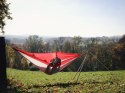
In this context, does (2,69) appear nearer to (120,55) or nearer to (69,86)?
(69,86)

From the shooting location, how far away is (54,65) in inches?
483

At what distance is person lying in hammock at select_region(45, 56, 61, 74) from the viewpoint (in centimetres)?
1222

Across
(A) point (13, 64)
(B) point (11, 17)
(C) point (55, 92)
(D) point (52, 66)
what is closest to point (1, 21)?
(B) point (11, 17)

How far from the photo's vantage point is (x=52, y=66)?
1227 centimetres

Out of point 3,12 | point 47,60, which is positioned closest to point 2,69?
point 47,60

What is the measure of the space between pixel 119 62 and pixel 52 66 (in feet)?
149

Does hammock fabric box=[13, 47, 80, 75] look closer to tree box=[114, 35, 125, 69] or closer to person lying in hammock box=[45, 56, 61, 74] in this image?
A: person lying in hammock box=[45, 56, 61, 74]

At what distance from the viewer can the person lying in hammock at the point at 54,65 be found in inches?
481

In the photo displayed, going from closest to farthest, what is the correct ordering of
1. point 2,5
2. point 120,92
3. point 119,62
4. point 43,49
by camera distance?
point 120,92
point 2,5
point 119,62
point 43,49

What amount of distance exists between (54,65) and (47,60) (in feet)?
1.57

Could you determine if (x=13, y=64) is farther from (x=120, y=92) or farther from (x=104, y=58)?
(x=120, y=92)

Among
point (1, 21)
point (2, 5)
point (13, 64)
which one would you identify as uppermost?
point (2, 5)

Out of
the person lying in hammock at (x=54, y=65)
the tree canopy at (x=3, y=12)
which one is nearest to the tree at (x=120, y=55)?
the tree canopy at (x=3, y=12)

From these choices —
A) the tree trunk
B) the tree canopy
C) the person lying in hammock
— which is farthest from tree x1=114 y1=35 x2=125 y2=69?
the tree trunk
